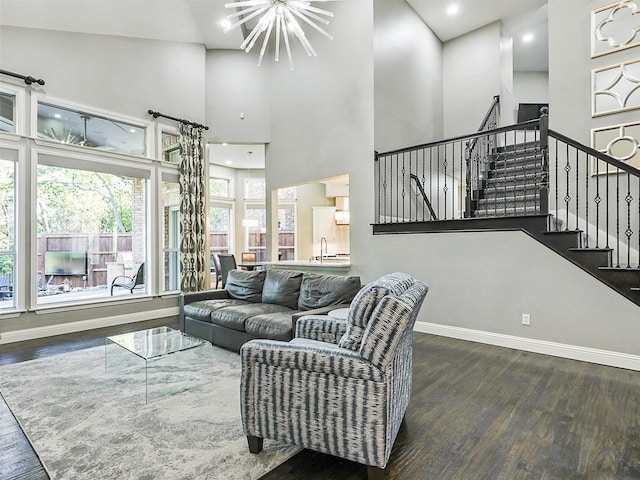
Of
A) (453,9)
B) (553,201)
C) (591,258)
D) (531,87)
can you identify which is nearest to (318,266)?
(553,201)

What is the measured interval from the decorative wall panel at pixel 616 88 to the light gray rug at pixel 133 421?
5.14 meters

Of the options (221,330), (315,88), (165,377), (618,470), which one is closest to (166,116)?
(315,88)

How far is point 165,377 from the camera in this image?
3.31 m

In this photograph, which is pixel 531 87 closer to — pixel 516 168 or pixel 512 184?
pixel 516 168

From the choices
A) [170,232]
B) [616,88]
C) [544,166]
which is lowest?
[170,232]

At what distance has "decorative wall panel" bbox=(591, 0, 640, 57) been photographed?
422 cm

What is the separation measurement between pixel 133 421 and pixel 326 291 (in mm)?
2104

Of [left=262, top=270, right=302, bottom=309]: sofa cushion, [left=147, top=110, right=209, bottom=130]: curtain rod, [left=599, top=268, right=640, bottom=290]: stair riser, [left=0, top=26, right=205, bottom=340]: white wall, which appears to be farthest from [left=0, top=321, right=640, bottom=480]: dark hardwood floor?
[left=147, top=110, right=209, bottom=130]: curtain rod

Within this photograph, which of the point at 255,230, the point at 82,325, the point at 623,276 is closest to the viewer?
the point at 623,276

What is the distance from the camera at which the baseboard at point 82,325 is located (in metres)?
4.61

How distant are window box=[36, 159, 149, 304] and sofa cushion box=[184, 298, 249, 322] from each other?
214 cm

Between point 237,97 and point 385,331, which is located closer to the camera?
point 385,331

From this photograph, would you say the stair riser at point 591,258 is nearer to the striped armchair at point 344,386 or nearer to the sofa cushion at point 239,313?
the striped armchair at point 344,386

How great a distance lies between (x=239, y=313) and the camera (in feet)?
13.1
